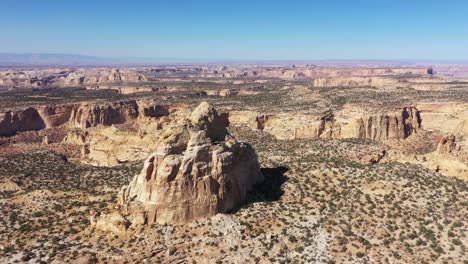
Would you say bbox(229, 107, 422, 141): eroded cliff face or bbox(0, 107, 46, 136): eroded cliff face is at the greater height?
bbox(229, 107, 422, 141): eroded cliff face

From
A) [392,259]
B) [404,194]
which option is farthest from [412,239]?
[404,194]

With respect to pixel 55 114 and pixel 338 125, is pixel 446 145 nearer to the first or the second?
pixel 338 125

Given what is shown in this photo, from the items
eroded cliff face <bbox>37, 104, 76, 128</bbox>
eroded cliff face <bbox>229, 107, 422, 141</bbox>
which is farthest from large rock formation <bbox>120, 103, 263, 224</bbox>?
eroded cliff face <bbox>37, 104, 76, 128</bbox>

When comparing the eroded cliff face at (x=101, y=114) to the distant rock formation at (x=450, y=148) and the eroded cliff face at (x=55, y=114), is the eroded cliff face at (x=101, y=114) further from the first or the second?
the distant rock formation at (x=450, y=148)

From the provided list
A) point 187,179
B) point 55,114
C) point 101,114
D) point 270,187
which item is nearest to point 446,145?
point 270,187

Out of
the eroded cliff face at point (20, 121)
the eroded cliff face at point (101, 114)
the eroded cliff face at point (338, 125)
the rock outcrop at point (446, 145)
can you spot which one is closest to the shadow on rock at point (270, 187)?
the rock outcrop at point (446, 145)

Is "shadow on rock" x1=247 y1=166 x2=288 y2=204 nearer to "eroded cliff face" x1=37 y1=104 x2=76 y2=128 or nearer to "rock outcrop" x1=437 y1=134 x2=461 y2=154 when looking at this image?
"rock outcrop" x1=437 y1=134 x2=461 y2=154

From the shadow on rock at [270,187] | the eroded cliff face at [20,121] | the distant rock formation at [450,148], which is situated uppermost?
the distant rock formation at [450,148]
